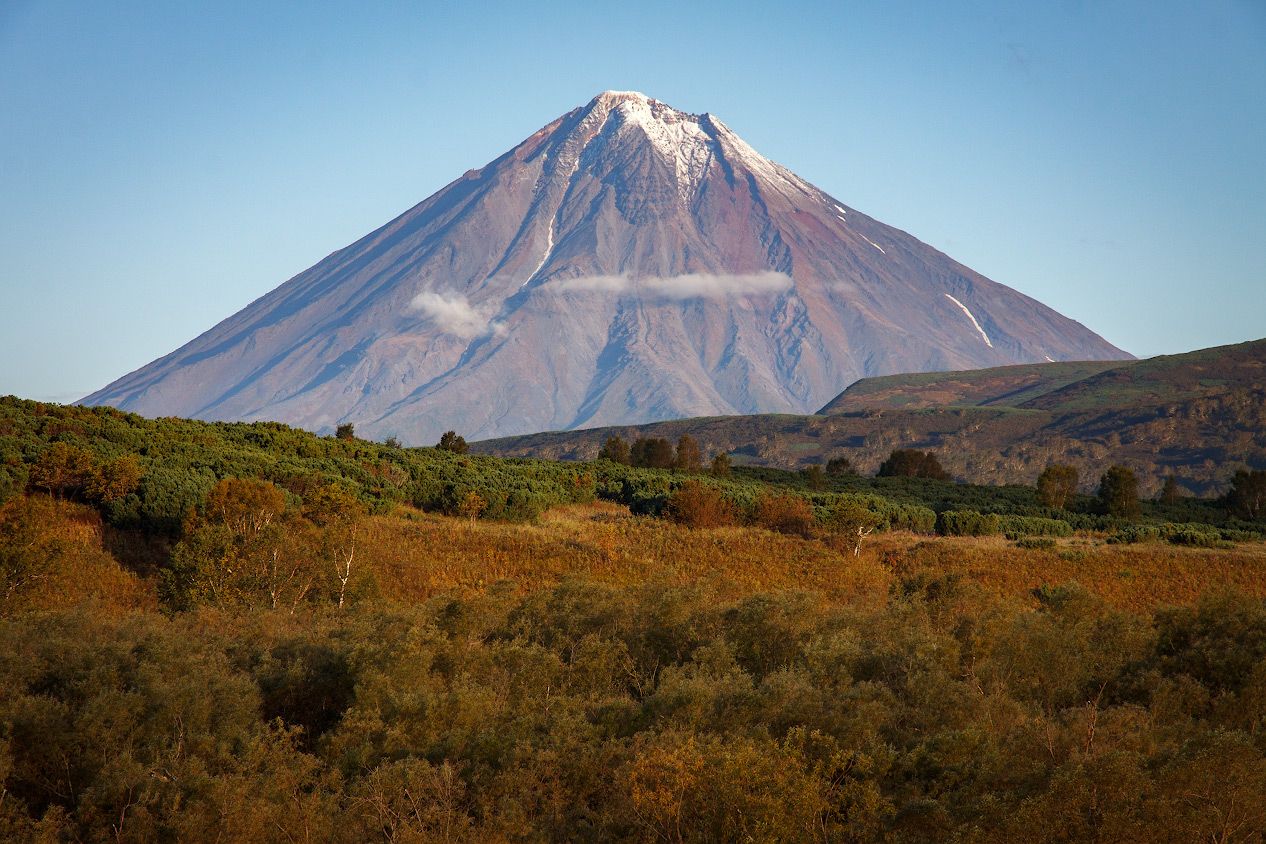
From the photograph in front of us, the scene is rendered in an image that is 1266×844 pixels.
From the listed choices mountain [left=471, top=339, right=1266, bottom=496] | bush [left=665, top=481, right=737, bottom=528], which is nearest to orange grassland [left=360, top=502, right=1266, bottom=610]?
bush [left=665, top=481, right=737, bottom=528]

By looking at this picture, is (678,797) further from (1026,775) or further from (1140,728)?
(1140,728)

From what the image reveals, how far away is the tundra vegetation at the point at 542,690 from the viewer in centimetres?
750

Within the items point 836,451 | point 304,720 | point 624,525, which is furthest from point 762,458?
point 304,720

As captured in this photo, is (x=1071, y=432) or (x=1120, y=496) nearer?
(x=1120, y=496)

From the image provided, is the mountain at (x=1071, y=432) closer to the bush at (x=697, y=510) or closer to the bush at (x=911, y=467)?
the bush at (x=911, y=467)

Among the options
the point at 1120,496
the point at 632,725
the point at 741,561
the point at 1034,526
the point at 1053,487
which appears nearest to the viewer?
the point at 632,725

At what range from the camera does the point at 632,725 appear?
9812mm

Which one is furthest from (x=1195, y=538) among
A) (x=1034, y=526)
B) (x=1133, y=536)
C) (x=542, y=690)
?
(x=542, y=690)

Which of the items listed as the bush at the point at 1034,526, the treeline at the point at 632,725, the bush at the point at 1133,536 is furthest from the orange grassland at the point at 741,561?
the bush at the point at 1034,526

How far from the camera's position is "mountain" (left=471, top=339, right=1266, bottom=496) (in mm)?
119688

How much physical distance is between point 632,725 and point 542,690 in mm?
1979

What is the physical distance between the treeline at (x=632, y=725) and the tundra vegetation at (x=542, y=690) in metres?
0.04

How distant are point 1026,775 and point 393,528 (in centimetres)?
1856

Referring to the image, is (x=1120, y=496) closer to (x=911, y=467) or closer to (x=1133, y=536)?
(x=1133, y=536)
